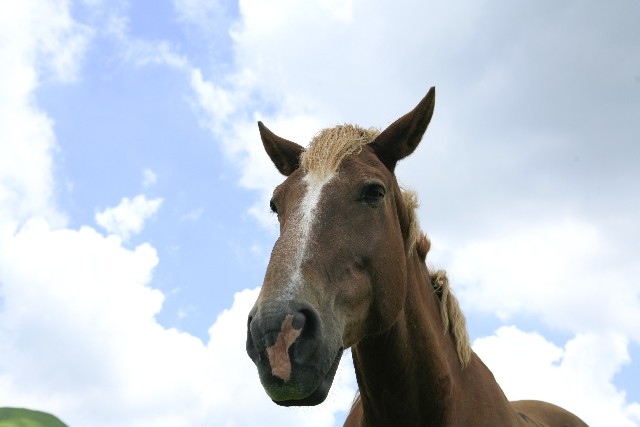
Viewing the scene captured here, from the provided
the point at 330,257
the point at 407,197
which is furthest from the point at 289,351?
the point at 407,197

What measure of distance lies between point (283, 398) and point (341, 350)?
1.93 feet

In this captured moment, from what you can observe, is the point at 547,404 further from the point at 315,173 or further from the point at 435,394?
the point at 315,173

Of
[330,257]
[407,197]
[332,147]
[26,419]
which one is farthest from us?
[26,419]

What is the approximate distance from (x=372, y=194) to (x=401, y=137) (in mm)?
776

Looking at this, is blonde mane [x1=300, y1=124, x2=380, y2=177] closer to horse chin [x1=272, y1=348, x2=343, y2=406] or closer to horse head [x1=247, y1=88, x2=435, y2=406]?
horse head [x1=247, y1=88, x2=435, y2=406]

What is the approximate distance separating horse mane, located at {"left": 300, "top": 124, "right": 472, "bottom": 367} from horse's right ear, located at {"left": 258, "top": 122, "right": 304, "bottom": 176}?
38 cm

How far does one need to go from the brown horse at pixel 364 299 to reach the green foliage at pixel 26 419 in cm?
14465

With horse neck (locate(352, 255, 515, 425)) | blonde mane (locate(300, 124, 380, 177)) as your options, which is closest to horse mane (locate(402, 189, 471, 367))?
horse neck (locate(352, 255, 515, 425))

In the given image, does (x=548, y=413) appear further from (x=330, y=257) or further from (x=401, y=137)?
(x=330, y=257)

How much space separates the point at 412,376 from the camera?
4.80m

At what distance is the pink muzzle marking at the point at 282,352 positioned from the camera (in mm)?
3402

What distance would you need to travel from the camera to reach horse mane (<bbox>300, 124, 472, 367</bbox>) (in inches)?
183

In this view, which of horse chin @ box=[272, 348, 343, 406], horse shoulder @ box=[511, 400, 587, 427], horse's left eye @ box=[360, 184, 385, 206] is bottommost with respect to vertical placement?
horse chin @ box=[272, 348, 343, 406]

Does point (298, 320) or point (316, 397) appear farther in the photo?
point (316, 397)
